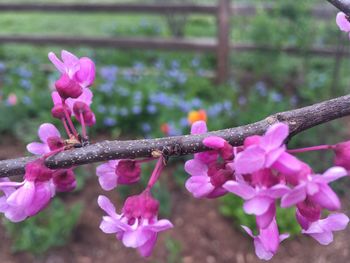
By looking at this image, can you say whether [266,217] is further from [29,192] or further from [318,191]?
[29,192]

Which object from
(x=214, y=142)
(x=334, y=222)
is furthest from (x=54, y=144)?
(x=334, y=222)

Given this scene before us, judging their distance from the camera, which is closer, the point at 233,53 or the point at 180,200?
the point at 180,200

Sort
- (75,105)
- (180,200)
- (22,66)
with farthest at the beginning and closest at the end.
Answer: (22,66) < (180,200) < (75,105)

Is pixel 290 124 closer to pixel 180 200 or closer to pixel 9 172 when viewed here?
pixel 9 172

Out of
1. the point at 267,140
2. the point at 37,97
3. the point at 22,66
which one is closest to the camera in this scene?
the point at 267,140

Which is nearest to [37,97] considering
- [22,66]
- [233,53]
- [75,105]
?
[22,66]

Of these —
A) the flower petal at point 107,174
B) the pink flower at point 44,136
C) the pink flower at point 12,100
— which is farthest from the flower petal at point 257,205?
the pink flower at point 12,100

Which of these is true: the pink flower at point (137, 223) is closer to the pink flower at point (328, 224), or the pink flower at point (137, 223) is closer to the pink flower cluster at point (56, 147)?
the pink flower cluster at point (56, 147)
